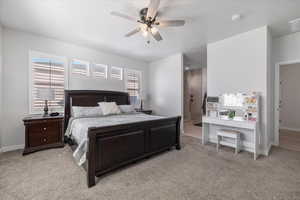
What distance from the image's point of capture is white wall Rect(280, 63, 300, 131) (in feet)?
16.1

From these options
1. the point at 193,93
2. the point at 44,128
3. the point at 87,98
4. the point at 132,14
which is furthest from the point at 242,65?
the point at 44,128

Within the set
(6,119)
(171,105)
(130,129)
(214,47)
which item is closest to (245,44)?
(214,47)

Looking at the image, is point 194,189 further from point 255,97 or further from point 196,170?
point 255,97

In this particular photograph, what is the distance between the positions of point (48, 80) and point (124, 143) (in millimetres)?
2940

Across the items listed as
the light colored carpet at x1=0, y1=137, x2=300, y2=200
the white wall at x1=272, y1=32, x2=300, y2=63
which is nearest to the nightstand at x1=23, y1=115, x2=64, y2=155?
the light colored carpet at x1=0, y1=137, x2=300, y2=200

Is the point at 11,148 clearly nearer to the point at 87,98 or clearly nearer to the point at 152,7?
the point at 87,98

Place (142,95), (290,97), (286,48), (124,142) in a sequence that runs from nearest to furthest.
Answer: (124,142) < (286,48) < (290,97) < (142,95)

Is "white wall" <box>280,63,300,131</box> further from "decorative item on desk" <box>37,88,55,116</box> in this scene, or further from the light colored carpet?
"decorative item on desk" <box>37,88,55,116</box>

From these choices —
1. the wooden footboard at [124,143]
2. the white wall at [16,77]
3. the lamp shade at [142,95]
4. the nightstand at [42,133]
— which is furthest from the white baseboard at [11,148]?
the lamp shade at [142,95]

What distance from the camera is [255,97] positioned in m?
2.98

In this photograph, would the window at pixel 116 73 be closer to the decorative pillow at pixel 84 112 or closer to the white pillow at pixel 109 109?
the white pillow at pixel 109 109

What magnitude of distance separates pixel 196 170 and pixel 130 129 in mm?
1342

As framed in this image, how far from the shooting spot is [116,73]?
16.7ft

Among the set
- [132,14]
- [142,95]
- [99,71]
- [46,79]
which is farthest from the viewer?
[142,95]
